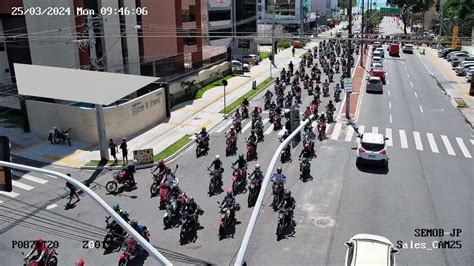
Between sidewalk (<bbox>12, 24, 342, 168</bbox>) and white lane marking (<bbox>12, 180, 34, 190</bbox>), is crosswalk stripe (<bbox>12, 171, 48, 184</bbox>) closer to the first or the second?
white lane marking (<bbox>12, 180, 34, 190</bbox>)

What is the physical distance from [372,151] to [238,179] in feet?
24.9

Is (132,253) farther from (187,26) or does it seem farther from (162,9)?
(187,26)

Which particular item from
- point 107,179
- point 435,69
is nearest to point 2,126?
point 107,179

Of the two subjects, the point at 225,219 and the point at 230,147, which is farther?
the point at 230,147

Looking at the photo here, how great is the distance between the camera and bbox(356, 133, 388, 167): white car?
2480 cm

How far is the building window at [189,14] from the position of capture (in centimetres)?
5413

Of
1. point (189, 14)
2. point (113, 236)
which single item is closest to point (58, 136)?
Result: point (113, 236)

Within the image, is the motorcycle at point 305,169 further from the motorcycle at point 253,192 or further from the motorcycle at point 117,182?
the motorcycle at point 117,182

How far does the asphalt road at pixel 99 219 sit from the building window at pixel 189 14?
103 feet

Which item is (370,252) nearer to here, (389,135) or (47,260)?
(47,260)

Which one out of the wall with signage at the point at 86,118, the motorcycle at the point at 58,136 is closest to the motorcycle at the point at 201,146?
the wall with signage at the point at 86,118

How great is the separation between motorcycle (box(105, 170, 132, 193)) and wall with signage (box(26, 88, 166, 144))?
25.8ft

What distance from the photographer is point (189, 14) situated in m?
55.3

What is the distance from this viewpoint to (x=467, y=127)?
3478cm
